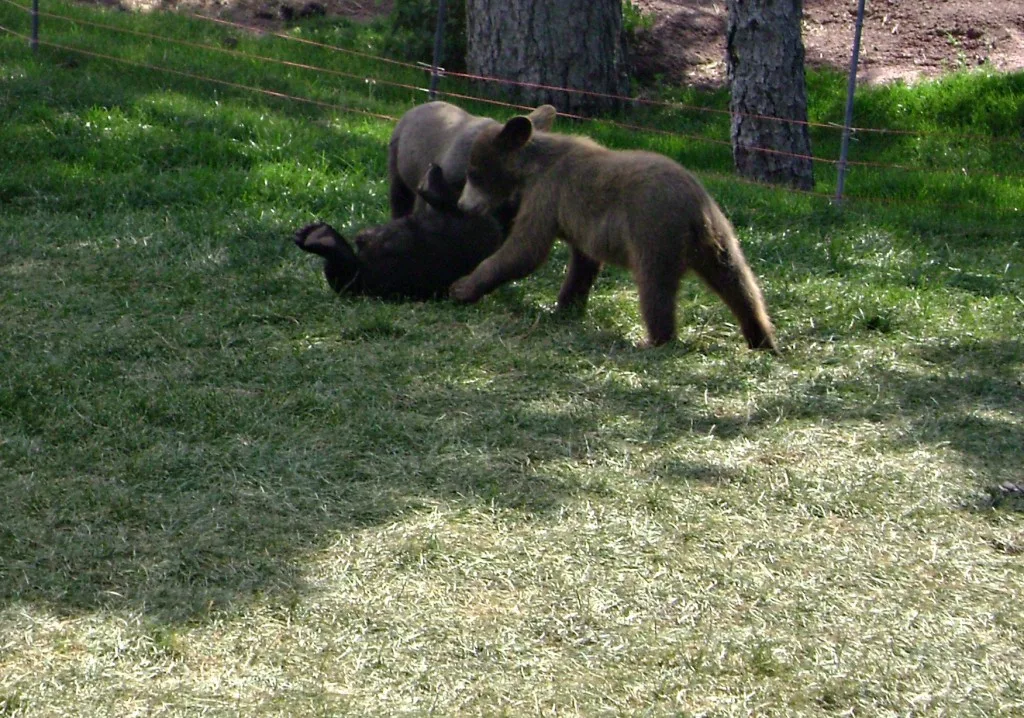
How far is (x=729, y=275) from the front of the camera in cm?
721

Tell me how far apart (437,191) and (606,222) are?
4.18ft

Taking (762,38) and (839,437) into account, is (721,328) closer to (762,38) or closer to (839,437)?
(839,437)

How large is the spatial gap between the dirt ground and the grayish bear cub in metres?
7.02

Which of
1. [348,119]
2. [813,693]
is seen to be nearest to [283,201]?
[348,119]

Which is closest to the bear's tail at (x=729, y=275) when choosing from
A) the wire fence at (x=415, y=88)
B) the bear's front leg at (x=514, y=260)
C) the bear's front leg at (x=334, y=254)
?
the bear's front leg at (x=514, y=260)

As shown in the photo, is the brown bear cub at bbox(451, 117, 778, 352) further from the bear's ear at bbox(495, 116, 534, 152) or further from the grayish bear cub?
the grayish bear cub

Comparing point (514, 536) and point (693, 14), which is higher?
point (693, 14)

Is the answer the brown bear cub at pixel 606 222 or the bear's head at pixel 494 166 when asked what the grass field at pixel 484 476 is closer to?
the brown bear cub at pixel 606 222

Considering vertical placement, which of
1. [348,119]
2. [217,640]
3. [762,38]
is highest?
[762,38]

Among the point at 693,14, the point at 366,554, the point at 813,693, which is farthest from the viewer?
the point at 693,14

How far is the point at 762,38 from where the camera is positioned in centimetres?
1152

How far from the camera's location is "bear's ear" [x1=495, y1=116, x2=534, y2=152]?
775 centimetres

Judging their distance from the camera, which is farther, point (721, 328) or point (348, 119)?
point (348, 119)

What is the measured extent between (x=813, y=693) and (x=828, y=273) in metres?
5.24
